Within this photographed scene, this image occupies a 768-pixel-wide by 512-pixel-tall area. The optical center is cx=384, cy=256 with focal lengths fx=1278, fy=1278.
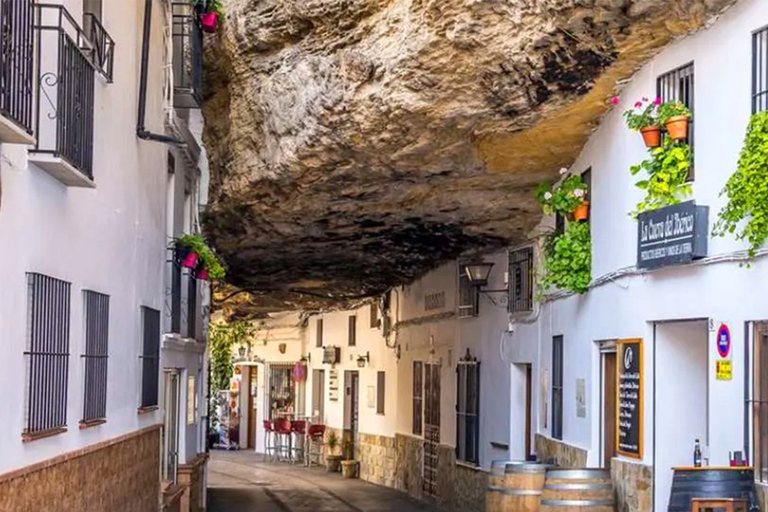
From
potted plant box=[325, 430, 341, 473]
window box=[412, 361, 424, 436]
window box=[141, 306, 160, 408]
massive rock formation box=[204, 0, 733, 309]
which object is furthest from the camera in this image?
potted plant box=[325, 430, 341, 473]

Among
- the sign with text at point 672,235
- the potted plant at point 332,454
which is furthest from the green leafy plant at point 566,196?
the potted plant at point 332,454

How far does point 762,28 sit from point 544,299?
6.87 m

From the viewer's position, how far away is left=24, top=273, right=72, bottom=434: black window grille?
8422 millimetres

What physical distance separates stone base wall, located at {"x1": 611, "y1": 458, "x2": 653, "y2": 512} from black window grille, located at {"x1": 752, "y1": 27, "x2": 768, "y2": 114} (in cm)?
365

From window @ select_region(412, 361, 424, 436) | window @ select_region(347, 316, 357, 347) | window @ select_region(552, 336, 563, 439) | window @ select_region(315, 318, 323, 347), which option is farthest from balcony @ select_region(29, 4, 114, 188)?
window @ select_region(315, 318, 323, 347)

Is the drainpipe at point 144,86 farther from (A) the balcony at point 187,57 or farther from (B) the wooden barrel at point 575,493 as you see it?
(B) the wooden barrel at point 575,493

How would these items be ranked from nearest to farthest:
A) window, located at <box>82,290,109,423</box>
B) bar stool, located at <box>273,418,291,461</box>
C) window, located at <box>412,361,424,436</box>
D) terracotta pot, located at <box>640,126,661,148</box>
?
window, located at <box>82,290,109,423</box> → terracotta pot, located at <box>640,126,661,148</box> → window, located at <box>412,361,424,436</box> → bar stool, located at <box>273,418,291,461</box>

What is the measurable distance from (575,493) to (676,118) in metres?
3.49

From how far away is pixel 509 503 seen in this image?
Answer: 41.9 feet

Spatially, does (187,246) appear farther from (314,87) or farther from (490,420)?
(490,420)

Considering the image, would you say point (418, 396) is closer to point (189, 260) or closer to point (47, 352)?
point (189, 260)

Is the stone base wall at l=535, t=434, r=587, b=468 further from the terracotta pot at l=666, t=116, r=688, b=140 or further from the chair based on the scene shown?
the chair

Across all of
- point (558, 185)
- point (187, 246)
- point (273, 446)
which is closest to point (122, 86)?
point (187, 246)

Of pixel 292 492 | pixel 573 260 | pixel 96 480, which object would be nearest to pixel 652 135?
pixel 573 260
